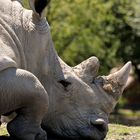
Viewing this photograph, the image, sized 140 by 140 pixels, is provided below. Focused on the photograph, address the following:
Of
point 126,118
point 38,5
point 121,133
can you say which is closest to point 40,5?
point 38,5

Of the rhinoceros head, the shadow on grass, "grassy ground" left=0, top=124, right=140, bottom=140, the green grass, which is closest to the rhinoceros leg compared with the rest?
the rhinoceros head

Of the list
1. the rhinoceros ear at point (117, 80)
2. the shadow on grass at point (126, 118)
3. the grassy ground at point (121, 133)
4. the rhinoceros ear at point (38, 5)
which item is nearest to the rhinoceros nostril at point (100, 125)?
the rhinoceros ear at point (117, 80)

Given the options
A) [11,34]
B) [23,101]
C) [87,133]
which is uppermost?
[11,34]

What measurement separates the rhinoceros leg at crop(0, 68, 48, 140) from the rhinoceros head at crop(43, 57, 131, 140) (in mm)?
395

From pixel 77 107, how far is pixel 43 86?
0.46 meters

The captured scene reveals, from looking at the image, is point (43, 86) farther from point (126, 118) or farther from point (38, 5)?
point (126, 118)

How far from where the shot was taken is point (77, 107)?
716 cm

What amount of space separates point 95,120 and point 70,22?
1761 centimetres

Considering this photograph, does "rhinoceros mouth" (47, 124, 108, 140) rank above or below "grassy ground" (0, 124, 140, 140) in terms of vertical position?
above

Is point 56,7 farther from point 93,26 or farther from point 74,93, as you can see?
point 74,93

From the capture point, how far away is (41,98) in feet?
21.5

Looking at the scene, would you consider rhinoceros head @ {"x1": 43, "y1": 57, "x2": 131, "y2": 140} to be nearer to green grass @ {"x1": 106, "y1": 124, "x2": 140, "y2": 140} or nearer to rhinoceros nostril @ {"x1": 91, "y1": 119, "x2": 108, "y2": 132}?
rhinoceros nostril @ {"x1": 91, "y1": 119, "x2": 108, "y2": 132}

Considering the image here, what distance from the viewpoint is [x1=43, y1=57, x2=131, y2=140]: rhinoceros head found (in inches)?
279

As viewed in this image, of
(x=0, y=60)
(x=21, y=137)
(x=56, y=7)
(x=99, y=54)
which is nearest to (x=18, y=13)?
(x=0, y=60)
